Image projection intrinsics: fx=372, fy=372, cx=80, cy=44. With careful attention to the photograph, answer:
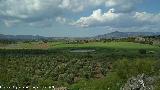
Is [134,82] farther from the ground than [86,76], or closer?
farther from the ground

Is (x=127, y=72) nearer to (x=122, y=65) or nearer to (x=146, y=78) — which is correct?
(x=122, y=65)

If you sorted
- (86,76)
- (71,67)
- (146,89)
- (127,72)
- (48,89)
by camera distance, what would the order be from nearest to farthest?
1. (146,89)
2. (48,89)
3. (127,72)
4. (86,76)
5. (71,67)

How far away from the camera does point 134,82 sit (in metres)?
26.9

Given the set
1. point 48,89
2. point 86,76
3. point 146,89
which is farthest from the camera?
point 86,76

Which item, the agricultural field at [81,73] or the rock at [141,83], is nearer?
the rock at [141,83]

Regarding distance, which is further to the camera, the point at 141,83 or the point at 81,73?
the point at 81,73

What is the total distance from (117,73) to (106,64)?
2118 inches

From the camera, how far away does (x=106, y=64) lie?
106562 millimetres

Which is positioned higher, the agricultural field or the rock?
the rock

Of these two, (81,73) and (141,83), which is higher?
(141,83)

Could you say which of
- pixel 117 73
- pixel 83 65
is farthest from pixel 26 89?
pixel 83 65

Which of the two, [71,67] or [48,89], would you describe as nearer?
[48,89]

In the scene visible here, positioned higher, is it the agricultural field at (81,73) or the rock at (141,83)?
the rock at (141,83)

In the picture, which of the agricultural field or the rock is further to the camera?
the agricultural field
